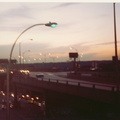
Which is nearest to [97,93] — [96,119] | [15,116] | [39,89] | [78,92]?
[78,92]

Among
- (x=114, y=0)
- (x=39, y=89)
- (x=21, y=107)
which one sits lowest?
(x=21, y=107)

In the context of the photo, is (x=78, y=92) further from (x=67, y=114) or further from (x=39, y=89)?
(x=39, y=89)

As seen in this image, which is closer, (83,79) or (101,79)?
(101,79)

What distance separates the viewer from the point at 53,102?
145 ft

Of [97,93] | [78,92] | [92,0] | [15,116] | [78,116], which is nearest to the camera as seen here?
[92,0]

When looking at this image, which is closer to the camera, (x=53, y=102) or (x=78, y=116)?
(x=78, y=116)

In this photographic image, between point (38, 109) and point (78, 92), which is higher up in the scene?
point (78, 92)

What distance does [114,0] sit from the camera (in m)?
15.8

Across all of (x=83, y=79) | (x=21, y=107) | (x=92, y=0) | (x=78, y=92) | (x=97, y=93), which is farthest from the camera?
(x=83, y=79)

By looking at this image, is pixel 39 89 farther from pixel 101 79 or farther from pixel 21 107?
pixel 101 79

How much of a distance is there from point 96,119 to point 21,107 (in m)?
18.7

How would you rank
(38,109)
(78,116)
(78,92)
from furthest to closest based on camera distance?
(38,109)
(78,116)
(78,92)

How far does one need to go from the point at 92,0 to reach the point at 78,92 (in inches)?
649

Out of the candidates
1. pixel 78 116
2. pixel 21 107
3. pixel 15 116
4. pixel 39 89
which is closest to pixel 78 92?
pixel 78 116
